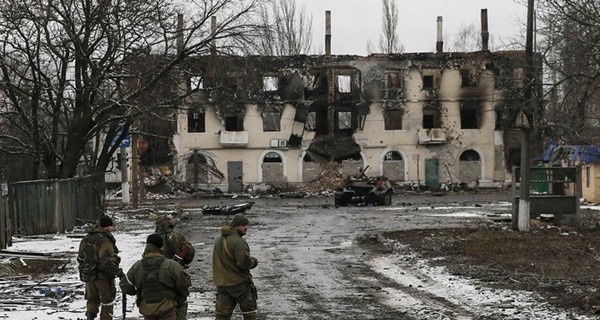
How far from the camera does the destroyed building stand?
59.6 metres

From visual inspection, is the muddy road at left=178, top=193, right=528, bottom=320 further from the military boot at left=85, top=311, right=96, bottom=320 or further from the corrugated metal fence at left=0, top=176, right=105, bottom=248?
the corrugated metal fence at left=0, top=176, right=105, bottom=248

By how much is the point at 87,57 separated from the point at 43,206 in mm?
5507

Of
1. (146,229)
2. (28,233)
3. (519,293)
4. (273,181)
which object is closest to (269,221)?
(146,229)

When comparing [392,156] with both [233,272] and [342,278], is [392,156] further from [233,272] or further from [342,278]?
[233,272]

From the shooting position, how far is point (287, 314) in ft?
40.7

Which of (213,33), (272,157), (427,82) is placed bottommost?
(272,157)

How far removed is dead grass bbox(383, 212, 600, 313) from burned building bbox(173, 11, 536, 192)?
105 feet

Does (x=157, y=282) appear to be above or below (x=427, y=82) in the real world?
below

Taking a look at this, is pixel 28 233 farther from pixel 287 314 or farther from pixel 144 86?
pixel 287 314

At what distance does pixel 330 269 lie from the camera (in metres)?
17.8

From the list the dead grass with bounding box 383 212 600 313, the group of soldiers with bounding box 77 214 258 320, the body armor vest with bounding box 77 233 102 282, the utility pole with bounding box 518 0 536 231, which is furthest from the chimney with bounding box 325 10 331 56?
the body armor vest with bounding box 77 233 102 282

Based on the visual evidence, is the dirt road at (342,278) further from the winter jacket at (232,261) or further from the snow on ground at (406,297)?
the winter jacket at (232,261)

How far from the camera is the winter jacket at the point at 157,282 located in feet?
28.9

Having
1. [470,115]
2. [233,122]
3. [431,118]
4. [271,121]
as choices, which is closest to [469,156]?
[470,115]
